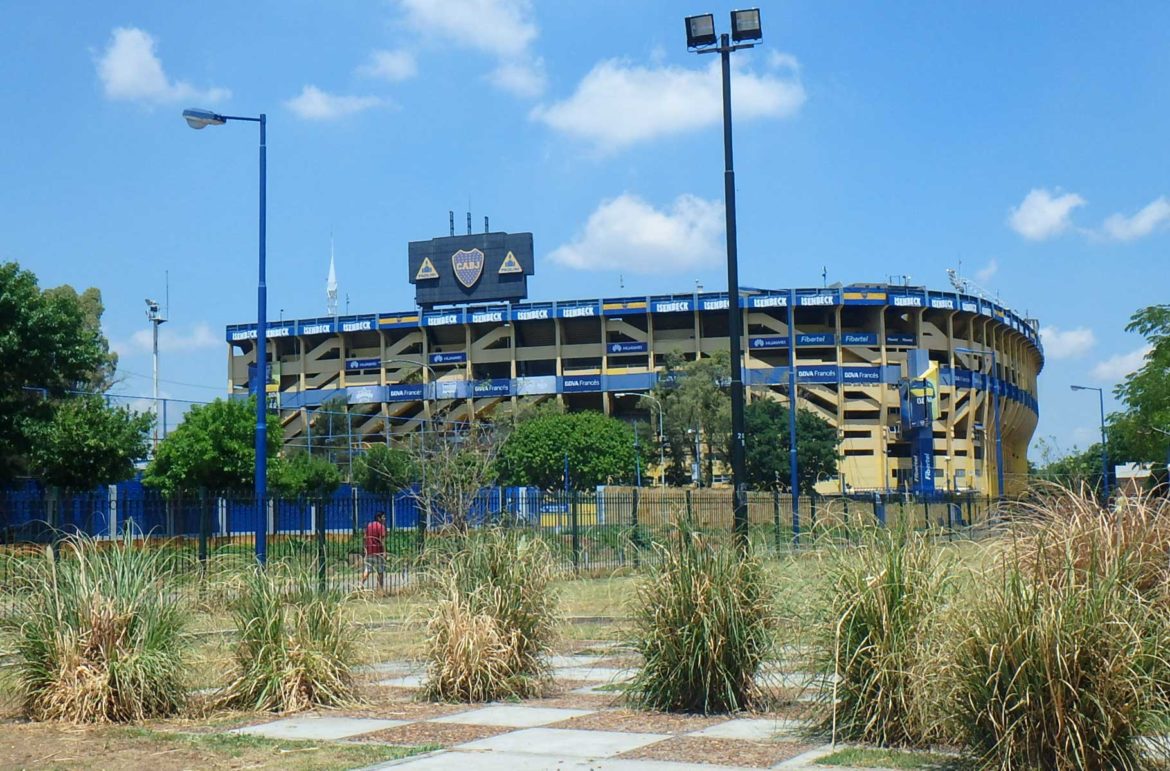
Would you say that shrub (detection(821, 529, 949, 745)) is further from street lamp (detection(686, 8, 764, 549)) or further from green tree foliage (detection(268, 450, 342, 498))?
green tree foliage (detection(268, 450, 342, 498))

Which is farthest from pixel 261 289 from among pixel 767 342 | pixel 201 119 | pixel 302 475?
pixel 767 342

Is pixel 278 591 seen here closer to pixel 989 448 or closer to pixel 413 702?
pixel 413 702

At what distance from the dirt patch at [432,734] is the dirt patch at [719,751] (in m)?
1.37

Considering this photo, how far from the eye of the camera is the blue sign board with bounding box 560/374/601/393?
97213 millimetres

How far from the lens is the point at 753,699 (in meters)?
9.84

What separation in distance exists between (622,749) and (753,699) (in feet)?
5.84

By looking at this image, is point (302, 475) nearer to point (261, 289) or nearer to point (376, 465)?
point (376, 465)

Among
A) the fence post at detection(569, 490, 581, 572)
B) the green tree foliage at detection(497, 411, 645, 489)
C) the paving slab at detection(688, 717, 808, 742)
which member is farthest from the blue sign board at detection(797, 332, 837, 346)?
the paving slab at detection(688, 717, 808, 742)

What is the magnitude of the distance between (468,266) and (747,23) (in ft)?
286

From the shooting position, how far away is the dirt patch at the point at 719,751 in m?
7.95

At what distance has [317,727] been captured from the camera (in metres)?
9.59

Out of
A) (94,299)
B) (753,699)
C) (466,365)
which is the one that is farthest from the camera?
(466,365)

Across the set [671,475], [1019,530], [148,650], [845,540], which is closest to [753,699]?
[845,540]

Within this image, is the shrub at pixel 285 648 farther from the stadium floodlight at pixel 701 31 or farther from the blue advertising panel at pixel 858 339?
the blue advertising panel at pixel 858 339
